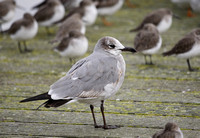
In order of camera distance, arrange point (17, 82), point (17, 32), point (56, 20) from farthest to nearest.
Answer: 1. point (56, 20)
2. point (17, 32)
3. point (17, 82)

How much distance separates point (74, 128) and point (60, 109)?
0.58m

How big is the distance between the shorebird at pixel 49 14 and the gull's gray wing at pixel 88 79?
14.4 ft

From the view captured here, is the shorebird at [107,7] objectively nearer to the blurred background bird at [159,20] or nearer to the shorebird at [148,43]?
the blurred background bird at [159,20]

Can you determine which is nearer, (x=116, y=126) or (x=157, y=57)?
(x=116, y=126)

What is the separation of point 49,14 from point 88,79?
4.72m

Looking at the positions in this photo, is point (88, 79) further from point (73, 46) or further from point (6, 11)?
point (6, 11)

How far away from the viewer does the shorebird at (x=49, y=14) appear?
26.9 ft

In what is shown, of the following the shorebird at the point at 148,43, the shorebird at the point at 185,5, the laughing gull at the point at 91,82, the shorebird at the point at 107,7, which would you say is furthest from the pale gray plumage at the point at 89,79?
the shorebird at the point at 185,5

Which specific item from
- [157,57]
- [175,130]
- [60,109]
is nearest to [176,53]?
[157,57]

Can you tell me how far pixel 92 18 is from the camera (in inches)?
331

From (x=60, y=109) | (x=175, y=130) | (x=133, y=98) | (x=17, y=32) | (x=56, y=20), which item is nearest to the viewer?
(x=175, y=130)

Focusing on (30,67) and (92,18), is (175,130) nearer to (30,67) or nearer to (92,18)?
(30,67)

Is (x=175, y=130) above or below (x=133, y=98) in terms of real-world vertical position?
above

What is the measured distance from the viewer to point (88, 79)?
12.7 ft
